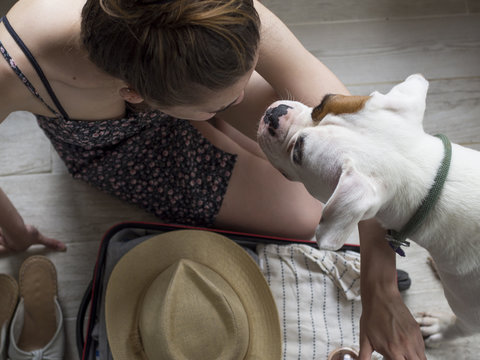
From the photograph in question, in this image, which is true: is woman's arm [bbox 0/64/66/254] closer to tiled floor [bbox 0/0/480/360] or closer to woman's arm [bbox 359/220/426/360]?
tiled floor [bbox 0/0/480/360]

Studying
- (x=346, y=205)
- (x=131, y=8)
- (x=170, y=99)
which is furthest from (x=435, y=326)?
(x=131, y=8)

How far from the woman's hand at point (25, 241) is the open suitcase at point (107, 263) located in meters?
0.23

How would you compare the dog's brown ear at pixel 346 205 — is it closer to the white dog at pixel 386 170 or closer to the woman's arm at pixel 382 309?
the white dog at pixel 386 170

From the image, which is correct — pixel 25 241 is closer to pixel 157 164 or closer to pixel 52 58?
pixel 157 164

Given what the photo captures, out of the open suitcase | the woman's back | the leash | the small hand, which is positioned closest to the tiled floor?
the open suitcase

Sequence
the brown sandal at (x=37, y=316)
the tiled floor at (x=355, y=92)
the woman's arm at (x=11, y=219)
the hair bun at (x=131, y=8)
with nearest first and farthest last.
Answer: the hair bun at (x=131, y=8) → the woman's arm at (x=11, y=219) → the brown sandal at (x=37, y=316) → the tiled floor at (x=355, y=92)

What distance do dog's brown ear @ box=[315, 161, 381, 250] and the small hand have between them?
42cm

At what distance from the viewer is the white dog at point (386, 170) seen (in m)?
0.80

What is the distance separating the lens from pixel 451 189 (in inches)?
33.2

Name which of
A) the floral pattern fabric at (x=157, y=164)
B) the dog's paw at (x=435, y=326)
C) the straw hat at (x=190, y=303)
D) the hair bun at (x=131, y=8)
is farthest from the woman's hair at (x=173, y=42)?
the dog's paw at (x=435, y=326)

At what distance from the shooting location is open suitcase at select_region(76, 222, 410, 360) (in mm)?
1342

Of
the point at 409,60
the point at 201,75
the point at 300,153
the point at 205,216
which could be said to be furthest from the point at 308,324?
the point at 409,60

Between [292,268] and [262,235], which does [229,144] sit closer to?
[262,235]

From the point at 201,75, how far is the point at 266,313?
0.84 m
